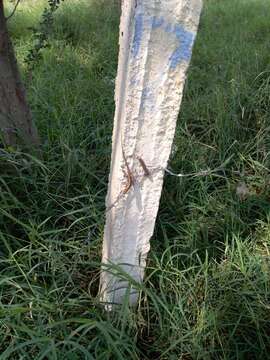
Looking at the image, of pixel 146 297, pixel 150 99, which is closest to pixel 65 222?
pixel 146 297

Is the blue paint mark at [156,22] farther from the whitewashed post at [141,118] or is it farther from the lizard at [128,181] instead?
the lizard at [128,181]

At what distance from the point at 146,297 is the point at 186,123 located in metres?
1.22

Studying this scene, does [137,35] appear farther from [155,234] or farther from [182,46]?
[155,234]

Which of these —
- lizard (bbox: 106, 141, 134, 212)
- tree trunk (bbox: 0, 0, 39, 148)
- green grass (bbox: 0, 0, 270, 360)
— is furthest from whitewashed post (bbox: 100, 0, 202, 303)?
tree trunk (bbox: 0, 0, 39, 148)

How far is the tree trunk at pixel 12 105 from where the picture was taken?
1988 millimetres

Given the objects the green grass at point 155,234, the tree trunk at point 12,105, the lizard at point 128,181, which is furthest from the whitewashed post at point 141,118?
the tree trunk at point 12,105

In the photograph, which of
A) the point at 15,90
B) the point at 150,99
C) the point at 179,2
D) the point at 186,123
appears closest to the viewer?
the point at 179,2

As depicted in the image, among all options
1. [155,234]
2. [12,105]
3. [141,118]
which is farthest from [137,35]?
[12,105]

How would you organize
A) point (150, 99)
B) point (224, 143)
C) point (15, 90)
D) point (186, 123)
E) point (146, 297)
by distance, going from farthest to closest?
point (186, 123) → point (224, 143) → point (15, 90) → point (146, 297) → point (150, 99)

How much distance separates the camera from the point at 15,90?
81.4 inches

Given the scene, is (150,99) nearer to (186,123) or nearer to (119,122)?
(119,122)

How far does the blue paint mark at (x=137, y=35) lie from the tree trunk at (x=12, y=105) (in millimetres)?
1031

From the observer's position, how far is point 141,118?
4.09 feet

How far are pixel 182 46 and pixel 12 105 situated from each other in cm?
116
